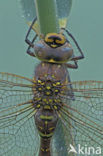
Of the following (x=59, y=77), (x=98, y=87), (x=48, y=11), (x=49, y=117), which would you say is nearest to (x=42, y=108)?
(x=49, y=117)

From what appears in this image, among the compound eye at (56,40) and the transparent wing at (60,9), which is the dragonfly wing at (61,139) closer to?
the compound eye at (56,40)

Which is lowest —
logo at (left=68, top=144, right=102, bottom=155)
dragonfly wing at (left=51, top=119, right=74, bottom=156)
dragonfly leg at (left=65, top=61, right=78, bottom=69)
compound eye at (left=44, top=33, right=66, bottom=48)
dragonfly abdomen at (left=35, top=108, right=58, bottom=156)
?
logo at (left=68, top=144, right=102, bottom=155)

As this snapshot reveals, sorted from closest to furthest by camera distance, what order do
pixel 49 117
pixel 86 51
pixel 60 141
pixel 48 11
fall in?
pixel 48 11, pixel 60 141, pixel 49 117, pixel 86 51

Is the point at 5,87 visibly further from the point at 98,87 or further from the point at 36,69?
the point at 98,87

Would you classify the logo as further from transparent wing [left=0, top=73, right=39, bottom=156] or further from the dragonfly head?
the dragonfly head

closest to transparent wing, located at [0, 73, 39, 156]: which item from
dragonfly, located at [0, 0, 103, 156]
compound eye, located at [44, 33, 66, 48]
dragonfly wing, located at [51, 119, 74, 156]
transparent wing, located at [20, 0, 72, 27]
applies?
dragonfly, located at [0, 0, 103, 156]

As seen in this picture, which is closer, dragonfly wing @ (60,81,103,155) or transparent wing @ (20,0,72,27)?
transparent wing @ (20,0,72,27)
